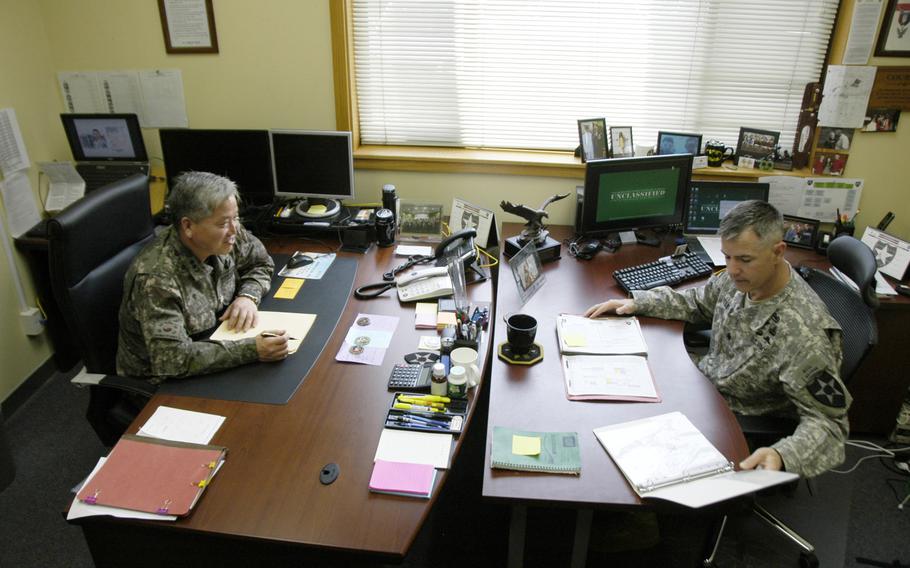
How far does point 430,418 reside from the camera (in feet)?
5.16

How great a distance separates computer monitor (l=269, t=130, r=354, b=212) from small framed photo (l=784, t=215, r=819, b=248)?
209cm

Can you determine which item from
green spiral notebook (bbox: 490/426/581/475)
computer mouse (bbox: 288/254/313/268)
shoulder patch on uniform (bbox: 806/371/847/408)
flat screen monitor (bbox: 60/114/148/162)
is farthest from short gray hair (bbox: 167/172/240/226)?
shoulder patch on uniform (bbox: 806/371/847/408)

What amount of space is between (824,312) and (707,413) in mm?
468

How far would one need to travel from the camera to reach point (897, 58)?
2.60 meters

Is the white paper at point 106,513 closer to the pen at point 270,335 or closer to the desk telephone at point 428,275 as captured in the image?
the pen at point 270,335

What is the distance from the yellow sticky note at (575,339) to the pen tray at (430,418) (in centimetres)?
47

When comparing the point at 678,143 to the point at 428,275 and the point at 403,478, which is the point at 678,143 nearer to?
the point at 428,275

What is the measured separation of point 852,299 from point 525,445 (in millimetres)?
1167

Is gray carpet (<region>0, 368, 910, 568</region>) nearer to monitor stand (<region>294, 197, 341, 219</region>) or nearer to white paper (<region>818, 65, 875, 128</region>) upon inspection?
monitor stand (<region>294, 197, 341, 219</region>)

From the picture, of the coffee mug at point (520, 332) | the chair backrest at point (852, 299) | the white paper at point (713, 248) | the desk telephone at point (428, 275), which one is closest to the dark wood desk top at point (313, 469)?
the coffee mug at point (520, 332)

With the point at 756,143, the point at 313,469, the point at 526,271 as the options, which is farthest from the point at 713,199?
the point at 313,469

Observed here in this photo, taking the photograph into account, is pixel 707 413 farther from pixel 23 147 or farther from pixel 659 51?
pixel 23 147

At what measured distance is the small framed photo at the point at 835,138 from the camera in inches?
107

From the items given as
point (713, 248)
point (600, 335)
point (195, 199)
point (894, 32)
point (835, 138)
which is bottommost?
point (600, 335)
